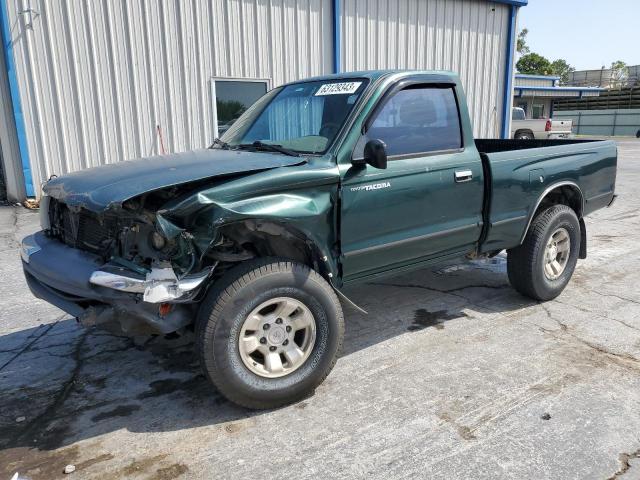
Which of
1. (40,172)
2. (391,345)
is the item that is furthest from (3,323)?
(40,172)

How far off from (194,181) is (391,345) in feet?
6.56

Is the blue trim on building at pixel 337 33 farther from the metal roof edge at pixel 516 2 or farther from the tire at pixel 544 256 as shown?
the tire at pixel 544 256

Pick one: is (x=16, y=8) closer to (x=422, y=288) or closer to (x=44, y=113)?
(x=44, y=113)

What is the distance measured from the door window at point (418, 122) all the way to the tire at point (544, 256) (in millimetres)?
1206

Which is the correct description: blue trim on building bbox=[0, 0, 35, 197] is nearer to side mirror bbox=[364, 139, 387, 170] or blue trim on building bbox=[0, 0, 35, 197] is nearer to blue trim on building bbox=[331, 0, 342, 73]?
blue trim on building bbox=[331, 0, 342, 73]

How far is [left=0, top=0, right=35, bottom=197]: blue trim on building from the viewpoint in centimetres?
830

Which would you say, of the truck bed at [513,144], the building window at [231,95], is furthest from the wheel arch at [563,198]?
the building window at [231,95]

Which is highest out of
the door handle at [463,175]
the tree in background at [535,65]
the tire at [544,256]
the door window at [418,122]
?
the tree in background at [535,65]

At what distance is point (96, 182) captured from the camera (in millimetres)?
3049

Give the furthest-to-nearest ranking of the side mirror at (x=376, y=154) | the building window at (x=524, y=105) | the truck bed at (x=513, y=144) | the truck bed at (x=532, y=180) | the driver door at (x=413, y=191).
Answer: the building window at (x=524, y=105) → the truck bed at (x=513, y=144) → the truck bed at (x=532, y=180) → the driver door at (x=413, y=191) → the side mirror at (x=376, y=154)

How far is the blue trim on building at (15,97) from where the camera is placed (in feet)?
27.2

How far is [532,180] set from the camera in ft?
14.4

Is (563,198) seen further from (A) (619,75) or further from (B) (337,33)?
(A) (619,75)

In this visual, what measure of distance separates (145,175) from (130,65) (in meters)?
7.24
